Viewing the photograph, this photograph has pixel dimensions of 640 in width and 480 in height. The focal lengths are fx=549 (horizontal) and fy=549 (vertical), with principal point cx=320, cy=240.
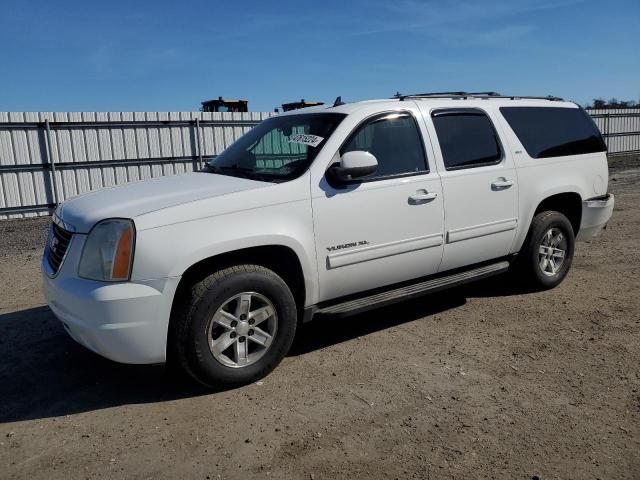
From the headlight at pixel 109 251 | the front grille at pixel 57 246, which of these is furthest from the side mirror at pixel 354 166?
the front grille at pixel 57 246

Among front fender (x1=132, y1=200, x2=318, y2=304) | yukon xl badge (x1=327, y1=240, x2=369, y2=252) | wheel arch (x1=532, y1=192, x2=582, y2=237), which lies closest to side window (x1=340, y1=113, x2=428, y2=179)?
yukon xl badge (x1=327, y1=240, x2=369, y2=252)

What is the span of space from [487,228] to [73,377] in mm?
3555

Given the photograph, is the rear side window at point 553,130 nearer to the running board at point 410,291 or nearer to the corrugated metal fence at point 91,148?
the running board at point 410,291

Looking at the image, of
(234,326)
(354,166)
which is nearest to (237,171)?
(354,166)

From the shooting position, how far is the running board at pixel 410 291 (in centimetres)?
409

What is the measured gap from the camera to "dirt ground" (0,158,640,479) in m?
2.81

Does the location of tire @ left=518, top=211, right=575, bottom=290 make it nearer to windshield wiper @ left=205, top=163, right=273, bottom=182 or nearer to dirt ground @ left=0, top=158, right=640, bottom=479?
dirt ground @ left=0, top=158, right=640, bottom=479

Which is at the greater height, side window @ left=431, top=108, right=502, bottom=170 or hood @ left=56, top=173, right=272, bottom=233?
side window @ left=431, top=108, right=502, bottom=170

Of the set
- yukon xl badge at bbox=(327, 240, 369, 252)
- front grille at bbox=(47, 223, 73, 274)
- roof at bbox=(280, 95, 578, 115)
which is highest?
roof at bbox=(280, 95, 578, 115)

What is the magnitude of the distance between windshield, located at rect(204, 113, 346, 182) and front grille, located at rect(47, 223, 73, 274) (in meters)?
1.29

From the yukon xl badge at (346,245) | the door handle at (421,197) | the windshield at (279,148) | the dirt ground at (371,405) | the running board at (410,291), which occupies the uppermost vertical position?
the windshield at (279,148)

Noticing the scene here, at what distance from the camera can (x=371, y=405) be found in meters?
3.40

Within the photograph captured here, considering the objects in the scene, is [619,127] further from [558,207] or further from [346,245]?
[346,245]

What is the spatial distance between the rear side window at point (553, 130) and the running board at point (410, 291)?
4.05 ft
